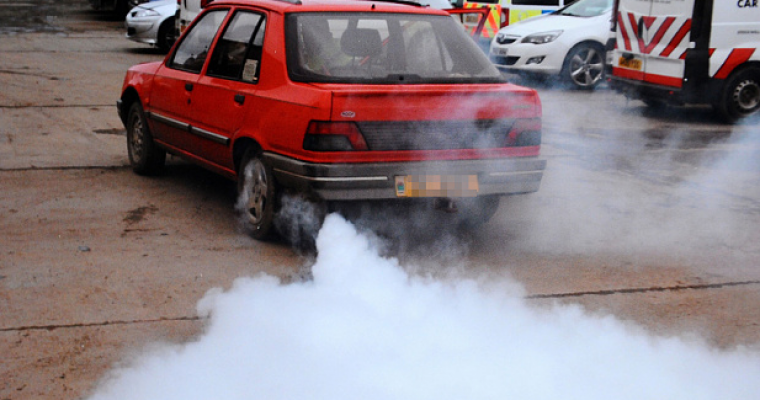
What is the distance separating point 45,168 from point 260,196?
2.76 meters

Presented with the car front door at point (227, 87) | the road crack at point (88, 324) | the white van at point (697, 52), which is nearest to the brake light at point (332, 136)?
the car front door at point (227, 87)

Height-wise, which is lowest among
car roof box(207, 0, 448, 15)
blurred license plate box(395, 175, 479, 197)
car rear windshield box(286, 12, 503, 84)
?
blurred license plate box(395, 175, 479, 197)

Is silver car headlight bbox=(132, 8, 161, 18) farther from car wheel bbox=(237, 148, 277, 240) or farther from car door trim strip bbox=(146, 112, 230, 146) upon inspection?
car wheel bbox=(237, 148, 277, 240)

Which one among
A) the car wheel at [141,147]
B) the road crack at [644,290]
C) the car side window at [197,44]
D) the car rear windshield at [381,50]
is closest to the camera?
the road crack at [644,290]

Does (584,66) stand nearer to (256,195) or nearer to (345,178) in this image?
(256,195)

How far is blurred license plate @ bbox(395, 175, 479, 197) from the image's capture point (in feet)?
16.7

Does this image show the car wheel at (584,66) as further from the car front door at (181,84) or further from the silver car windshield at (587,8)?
the car front door at (181,84)

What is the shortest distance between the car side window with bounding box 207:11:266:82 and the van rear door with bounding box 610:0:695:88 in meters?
5.91

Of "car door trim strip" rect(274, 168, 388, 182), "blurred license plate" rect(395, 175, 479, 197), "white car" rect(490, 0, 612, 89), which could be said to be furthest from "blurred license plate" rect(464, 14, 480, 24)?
"car door trim strip" rect(274, 168, 388, 182)

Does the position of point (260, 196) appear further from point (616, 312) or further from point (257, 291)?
point (616, 312)

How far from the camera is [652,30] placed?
1066 cm

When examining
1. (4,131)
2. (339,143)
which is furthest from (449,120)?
(4,131)

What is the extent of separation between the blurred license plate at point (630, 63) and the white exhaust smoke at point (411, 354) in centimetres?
704

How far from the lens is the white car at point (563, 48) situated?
1307 centimetres
